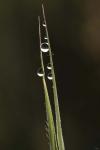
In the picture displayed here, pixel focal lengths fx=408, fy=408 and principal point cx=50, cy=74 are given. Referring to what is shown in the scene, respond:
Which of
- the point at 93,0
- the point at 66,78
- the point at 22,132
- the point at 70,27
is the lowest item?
the point at 22,132

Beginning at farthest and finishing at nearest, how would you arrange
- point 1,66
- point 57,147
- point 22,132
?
point 1,66 < point 22,132 < point 57,147

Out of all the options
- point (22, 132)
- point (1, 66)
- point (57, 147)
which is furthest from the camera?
point (1, 66)

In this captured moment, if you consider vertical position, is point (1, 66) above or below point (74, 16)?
below

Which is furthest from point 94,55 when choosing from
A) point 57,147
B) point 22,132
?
point 57,147

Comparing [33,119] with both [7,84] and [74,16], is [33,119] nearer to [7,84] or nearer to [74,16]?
[7,84]

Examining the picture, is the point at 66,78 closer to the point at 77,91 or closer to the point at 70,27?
the point at 77,91

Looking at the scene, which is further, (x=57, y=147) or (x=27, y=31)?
(x=27, y=31)

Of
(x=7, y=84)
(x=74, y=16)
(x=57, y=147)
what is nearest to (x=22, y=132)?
(x=7, y=84)
